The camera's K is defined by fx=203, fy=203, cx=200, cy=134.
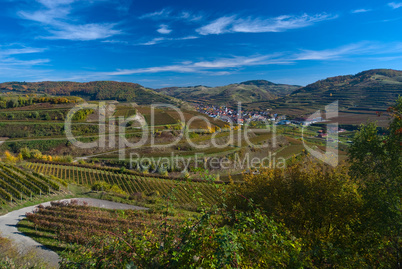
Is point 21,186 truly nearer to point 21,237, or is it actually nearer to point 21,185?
point 21,185

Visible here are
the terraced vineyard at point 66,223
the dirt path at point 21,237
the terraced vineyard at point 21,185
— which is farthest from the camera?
the terraced vineyard at point 21,185

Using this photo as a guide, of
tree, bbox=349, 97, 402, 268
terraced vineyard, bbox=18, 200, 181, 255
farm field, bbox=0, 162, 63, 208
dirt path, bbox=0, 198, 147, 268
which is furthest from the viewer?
farm field, bbox=0, 162, 63, 208

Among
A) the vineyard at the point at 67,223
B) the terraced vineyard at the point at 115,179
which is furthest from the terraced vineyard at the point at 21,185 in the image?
the terraced vineyard at the point at 115,179

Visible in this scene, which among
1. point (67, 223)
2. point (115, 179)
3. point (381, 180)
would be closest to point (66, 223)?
point (67, 223)

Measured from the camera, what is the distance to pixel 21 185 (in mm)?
24125

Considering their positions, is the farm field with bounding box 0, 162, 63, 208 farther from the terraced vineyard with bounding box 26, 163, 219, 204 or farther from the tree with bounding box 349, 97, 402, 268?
the tree with bounding box 349, 97, 402, 268

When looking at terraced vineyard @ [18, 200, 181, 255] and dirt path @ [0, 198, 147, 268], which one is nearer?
dirt path @ [0, 198, 147, 268]

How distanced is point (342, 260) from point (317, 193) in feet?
18.5

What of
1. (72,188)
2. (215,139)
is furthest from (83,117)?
(72,188)

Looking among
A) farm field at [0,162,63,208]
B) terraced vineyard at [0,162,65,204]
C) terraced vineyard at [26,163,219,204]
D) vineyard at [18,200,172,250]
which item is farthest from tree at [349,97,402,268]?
terraced vineyard at [0,162,65,204]

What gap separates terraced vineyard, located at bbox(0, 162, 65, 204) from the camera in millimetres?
22219

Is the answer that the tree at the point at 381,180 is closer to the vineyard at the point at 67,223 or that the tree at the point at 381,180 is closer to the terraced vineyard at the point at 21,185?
the vineyard at the point at 67,223

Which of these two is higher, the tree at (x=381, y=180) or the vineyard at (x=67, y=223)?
the tree at (x=381, y=180)

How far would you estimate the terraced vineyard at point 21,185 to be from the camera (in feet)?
72.9
